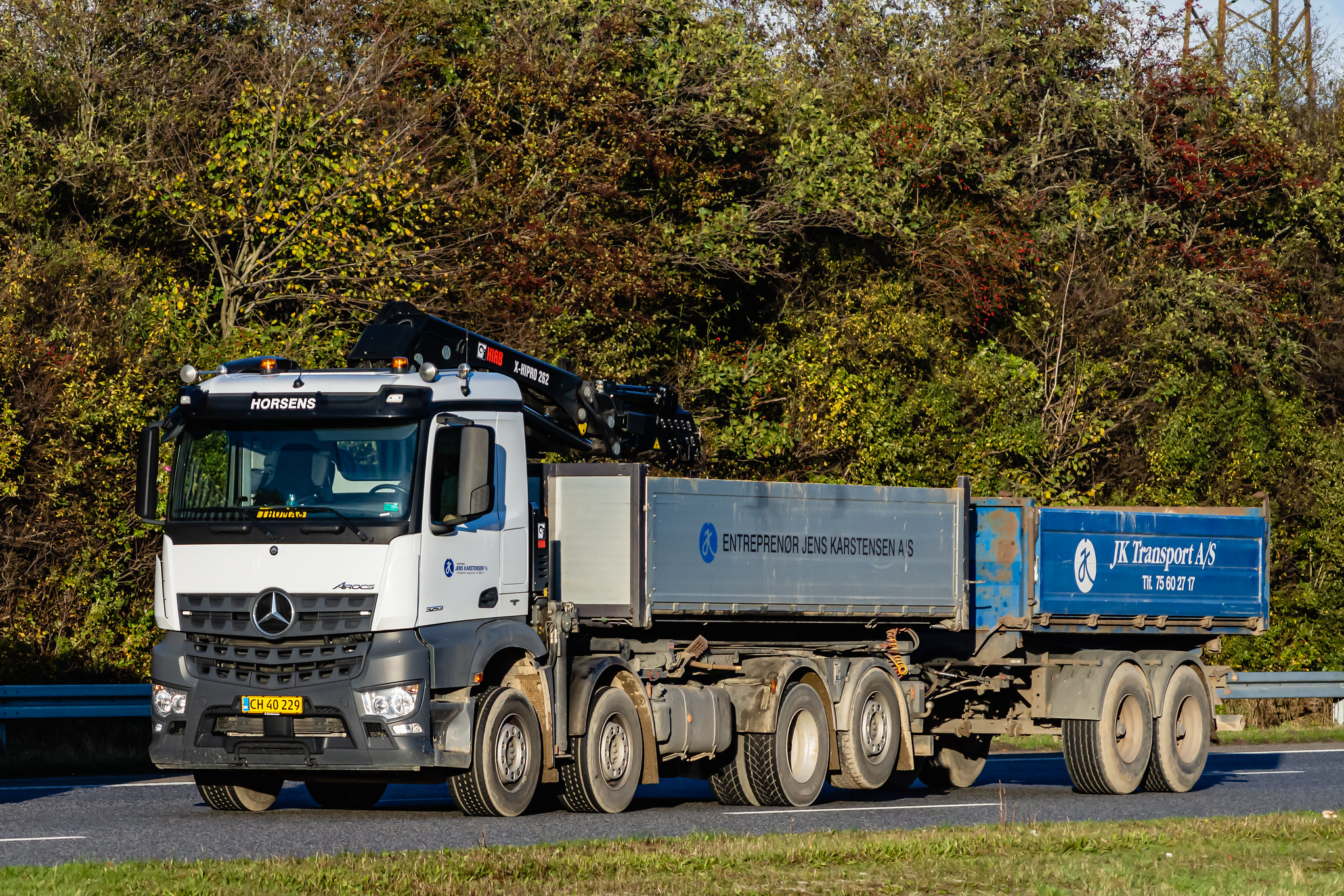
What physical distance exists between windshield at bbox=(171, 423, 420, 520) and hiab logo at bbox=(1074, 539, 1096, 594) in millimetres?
7830

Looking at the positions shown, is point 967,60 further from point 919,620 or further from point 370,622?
point 370,622

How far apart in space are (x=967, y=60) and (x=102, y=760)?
21719 mm

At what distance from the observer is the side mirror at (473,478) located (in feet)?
42.2

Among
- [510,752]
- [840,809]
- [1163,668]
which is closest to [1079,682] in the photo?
[1163,668]

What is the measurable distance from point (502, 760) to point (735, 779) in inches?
124

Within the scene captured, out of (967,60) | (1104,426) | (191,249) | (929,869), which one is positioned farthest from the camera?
(967,60)

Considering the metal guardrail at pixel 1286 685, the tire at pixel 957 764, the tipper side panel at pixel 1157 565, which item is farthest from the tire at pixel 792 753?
the metal guardrail at pixel 1286 685

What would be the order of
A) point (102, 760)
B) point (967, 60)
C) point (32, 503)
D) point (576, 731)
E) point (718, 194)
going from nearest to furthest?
point (576, 731), point (102, 760), point (32, 503), point (718, 194), point (967, 60)

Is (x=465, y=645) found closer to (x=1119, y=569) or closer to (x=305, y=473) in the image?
(x=305, y=473)

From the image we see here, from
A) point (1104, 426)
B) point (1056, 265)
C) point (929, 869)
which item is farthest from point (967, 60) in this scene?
point (929, 869)

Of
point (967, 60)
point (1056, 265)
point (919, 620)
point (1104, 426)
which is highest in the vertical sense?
point (967, 60)

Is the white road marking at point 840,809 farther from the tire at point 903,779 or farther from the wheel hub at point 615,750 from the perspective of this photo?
the tire at point 903,779

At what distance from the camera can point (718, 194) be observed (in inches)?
1155

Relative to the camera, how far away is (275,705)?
1279 cm
